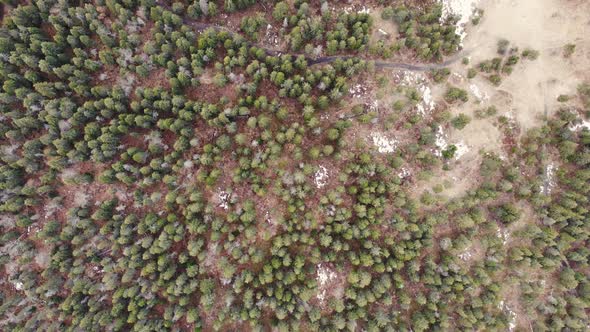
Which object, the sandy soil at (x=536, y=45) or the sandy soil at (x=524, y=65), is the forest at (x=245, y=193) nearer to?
the sandy soil at (x=524, y=65)

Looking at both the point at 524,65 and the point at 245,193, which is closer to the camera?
the point at 245,193

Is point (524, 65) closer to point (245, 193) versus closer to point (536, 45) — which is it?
point (536, 45)

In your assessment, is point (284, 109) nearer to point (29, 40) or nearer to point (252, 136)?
point (252, 136)

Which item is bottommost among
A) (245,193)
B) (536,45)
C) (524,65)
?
(245,193)

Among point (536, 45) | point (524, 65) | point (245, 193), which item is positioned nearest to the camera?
point (245, 193)

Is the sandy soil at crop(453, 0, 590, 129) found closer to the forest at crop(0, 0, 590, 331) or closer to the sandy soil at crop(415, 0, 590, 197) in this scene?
the sandy soil at crop(415, 0, 590, 197)

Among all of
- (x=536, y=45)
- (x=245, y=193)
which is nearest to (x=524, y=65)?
(x=536, y=45)

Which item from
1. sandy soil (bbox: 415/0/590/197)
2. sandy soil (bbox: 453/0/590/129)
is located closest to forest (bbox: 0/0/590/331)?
sandy soil (bbox: 415/0/590/197)

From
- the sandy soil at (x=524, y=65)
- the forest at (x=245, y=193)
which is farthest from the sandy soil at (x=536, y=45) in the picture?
the forest at (x=245, y=193)

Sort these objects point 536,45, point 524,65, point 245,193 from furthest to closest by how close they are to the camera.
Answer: point 536,45
point 524,65
point 245,193
